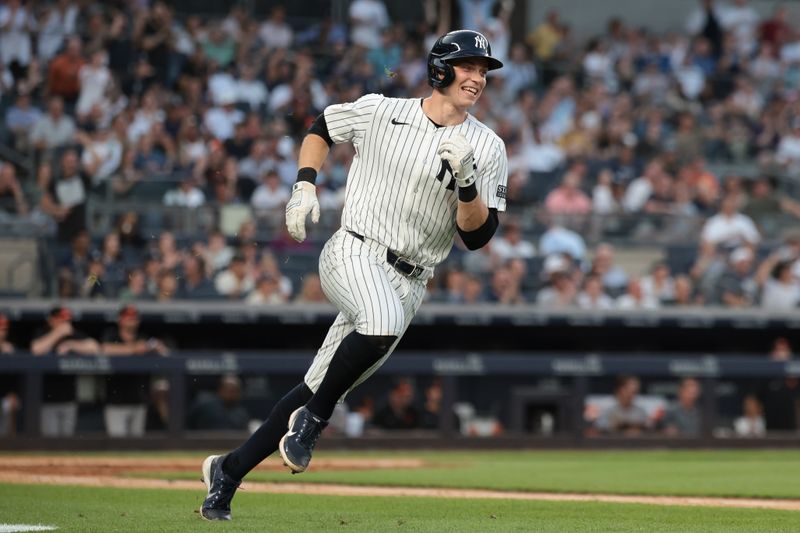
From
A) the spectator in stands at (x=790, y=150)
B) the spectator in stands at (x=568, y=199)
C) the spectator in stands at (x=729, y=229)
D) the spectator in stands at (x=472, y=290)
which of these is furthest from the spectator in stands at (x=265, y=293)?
the spectator in stands at (x=790, y=150)

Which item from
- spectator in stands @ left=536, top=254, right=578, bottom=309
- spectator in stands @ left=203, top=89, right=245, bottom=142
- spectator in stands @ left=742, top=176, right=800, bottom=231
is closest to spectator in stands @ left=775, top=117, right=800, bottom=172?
spectator in stands @ left=742, top=176, right=800, bottom=231

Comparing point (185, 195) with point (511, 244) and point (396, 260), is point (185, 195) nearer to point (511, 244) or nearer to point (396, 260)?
point (511, 244)

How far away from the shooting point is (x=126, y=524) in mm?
5105

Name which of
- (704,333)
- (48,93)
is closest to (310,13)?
(48,93)

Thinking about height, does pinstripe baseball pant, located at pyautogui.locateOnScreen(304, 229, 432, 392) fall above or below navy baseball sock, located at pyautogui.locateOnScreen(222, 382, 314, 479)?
above

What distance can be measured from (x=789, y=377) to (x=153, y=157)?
6.35 meters

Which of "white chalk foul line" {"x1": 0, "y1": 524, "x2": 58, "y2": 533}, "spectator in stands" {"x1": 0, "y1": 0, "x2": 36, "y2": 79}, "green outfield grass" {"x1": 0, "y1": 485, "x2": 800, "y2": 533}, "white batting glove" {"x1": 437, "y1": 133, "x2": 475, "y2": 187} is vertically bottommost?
"green outfield grass" {"x1": 0, "y1": 485, "x2": 800, "y2": 533}

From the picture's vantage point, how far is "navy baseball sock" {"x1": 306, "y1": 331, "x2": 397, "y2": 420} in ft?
15.8

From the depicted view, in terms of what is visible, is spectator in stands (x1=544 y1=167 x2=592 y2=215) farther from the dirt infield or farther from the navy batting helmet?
the navy batting helmet

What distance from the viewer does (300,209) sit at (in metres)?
4.91

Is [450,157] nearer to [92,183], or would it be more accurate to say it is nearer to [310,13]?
[92,183]

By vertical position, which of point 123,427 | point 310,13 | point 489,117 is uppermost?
point 310,13

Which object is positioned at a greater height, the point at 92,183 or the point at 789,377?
the point at 92,183

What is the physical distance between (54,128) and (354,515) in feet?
29.0
